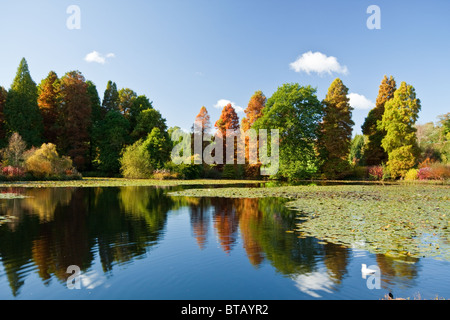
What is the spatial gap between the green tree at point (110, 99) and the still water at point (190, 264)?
39.3 metres

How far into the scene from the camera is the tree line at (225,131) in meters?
34.1

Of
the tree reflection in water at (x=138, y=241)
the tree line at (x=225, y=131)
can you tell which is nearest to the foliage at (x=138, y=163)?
the tree line at (x=225, y=131)

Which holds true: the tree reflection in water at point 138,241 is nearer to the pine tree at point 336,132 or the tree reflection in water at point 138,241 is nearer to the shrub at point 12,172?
the shrub at point 12,172

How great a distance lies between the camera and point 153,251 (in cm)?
636

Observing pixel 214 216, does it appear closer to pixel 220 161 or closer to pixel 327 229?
pixel 327 229

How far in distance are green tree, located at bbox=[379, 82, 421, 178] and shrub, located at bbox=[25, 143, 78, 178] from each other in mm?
35029

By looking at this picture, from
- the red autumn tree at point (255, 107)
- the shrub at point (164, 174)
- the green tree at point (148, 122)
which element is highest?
the red autumn tree at point (255, 107)

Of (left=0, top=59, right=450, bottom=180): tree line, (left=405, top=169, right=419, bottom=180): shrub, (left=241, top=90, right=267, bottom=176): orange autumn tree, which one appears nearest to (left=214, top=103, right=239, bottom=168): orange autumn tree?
(left=0, top=59, right=450, bottom=180): tree line

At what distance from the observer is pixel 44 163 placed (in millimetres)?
28109

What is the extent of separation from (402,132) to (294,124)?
12.1 meters

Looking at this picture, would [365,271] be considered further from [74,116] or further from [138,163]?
[74,116]

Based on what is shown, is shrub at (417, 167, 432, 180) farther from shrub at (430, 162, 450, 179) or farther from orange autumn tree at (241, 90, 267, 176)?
orange autumn tree at (241, 90, 267, 176)

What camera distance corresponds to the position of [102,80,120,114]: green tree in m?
45.7

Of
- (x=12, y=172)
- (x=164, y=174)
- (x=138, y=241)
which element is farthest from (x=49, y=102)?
(x=138, y=241)
